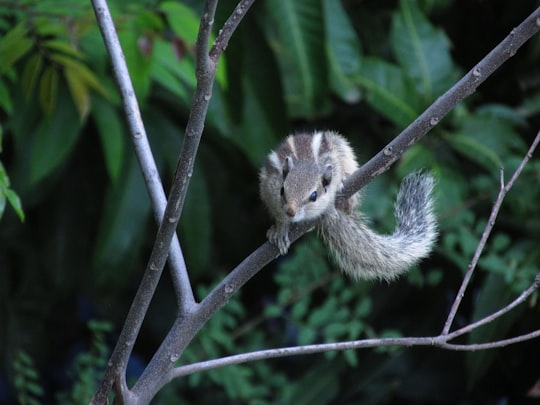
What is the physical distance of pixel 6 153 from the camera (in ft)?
12.2

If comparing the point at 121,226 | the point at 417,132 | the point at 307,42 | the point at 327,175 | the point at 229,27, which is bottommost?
the point at 121,226

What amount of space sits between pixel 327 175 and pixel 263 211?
36.0 inches

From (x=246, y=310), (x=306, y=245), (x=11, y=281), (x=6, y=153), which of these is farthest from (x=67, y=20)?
(x=246, y=310)

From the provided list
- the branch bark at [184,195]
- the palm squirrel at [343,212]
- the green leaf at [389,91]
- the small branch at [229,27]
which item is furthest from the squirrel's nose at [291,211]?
the green leaf at [389,91]

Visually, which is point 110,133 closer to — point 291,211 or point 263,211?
point 263,211

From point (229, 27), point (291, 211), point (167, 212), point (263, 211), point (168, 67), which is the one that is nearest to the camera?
point (229, 27)

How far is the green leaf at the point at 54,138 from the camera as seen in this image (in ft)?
9.87

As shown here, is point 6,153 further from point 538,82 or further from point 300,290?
point 538,82

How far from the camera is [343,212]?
2.33 metres

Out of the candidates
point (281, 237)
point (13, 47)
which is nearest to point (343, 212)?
point (281, 237)

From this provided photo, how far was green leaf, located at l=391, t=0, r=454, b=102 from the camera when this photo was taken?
3.60 metres

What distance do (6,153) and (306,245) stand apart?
4.35 ft

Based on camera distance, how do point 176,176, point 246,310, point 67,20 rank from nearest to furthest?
point 176,176 < point 67,20 < point 246,310

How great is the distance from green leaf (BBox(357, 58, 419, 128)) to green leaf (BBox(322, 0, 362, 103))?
54mm
